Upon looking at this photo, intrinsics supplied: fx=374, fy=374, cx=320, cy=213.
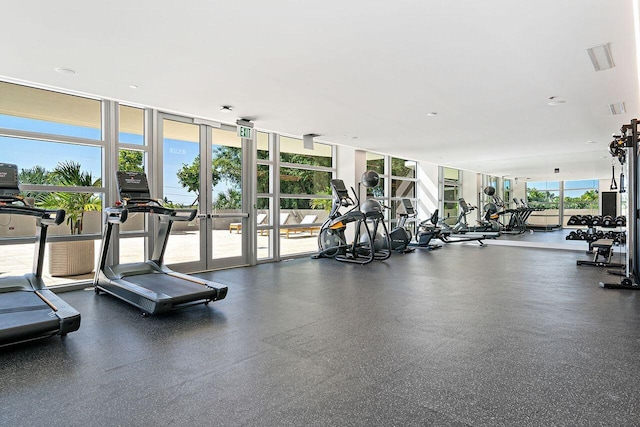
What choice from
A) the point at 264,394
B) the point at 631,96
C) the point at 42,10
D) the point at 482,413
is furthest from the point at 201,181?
the point at 631,96

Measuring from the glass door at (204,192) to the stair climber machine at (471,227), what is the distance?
659cm

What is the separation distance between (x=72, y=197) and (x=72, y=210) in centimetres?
18

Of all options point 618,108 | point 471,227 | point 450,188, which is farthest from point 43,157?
point 450,188

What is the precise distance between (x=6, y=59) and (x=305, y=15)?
125 inches

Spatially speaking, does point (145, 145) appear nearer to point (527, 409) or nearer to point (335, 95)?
point (335, 95)

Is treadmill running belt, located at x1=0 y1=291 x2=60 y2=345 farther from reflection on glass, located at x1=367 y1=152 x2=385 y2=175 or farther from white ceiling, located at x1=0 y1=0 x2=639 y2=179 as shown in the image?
reflection on glass, located at x1=367 y1=152 x2=385 y2=175

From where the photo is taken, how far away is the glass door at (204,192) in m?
6.17

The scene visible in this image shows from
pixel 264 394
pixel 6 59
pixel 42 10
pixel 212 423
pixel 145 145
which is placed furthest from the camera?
pixel 145 145

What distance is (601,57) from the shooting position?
12.3ft

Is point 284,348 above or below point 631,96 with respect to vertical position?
below

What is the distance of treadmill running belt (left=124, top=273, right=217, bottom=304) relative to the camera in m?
3.93

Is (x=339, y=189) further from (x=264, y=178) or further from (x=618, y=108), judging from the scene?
(x=618, y=108)

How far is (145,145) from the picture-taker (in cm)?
580

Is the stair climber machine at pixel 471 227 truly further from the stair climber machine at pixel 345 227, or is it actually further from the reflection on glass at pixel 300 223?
the reflection on glass at pixel 300 223
